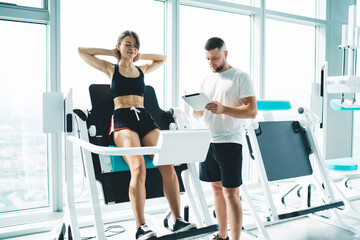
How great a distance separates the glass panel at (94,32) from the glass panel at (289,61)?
5.22 ft

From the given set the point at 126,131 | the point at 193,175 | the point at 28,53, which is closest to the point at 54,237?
the point at 126,131

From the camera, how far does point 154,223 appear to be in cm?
221

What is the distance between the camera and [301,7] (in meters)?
4.60

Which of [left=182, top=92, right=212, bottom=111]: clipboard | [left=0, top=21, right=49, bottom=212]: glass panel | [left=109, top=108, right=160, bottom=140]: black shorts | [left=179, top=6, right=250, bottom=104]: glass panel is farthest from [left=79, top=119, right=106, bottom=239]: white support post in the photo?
[left=179, top=6, right=250, bottom=104]: glass panel

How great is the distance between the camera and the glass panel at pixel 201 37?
3.65 metres

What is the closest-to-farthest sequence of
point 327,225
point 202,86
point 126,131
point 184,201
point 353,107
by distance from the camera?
1. point 126,131
2. point 202,86
3. point 184,201
4. point 327,225
5. point 353,107

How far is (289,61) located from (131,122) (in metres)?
3.15

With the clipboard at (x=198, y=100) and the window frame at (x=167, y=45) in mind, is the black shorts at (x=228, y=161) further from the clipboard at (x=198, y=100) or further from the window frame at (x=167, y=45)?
the window frame at (x=167, y=45)

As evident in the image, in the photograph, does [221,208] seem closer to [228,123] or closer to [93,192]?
[228,123]

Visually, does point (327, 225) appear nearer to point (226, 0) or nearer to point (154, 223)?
point (154, 223)

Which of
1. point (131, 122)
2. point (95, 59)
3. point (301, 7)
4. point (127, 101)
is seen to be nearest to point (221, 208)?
point (131, 122)

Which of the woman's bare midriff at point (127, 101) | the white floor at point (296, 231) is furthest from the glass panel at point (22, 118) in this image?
the woman's bare midriff at point (127, 101)

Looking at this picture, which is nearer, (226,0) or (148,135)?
(148,135)

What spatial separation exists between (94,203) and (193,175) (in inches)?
26.1
